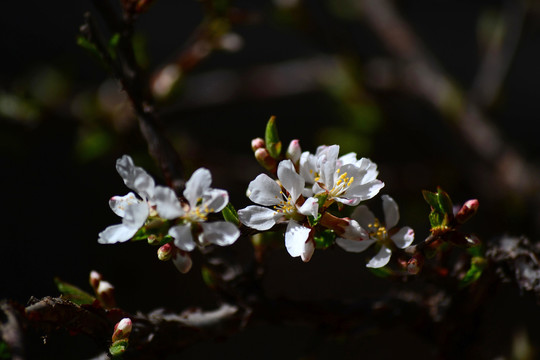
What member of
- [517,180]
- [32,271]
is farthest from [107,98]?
[517,180]

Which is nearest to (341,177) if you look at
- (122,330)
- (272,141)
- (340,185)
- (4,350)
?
(340,185)

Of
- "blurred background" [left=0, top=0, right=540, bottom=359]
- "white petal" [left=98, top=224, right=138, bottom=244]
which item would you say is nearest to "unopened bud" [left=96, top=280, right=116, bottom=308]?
"white petal" [left=98, top=224, right=138, bottom=244]

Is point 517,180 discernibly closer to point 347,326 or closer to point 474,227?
point 474,227

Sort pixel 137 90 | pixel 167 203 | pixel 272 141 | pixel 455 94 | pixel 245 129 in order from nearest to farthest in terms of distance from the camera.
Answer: pixel 167 203 → pixel 272 141 → pixel 137 90 → pixel 455 94 → pixel 245 129

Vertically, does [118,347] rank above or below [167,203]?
below

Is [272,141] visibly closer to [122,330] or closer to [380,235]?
[380,235]

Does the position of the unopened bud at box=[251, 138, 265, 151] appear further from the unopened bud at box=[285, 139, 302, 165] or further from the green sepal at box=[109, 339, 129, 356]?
the green sepal at box=[109, 339, 129, 356]
